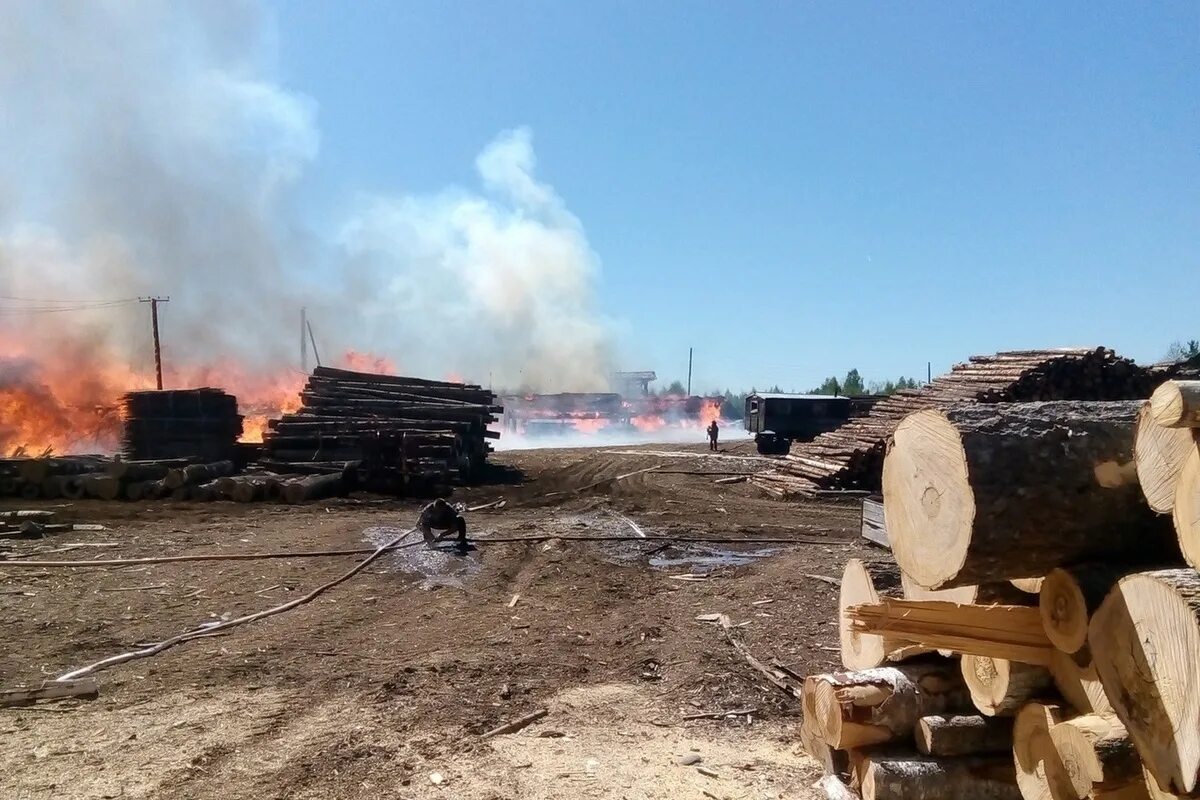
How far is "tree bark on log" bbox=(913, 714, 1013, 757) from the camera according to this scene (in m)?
3.74

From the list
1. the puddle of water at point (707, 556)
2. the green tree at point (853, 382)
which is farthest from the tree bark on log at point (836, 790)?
the green tree at point (853, 382)

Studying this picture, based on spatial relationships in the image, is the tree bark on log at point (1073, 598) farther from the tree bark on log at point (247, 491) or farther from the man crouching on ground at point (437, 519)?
the tree bark on log at point (247, 491)

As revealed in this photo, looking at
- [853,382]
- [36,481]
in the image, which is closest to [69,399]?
[36,481]

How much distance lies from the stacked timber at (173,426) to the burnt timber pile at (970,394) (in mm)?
14772

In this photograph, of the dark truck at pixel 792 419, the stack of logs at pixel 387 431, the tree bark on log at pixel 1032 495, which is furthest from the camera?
the dark truck at pixel 792 419

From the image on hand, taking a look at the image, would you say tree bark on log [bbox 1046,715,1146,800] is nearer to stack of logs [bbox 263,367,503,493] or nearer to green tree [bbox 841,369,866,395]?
stack of logs [bbox 263,367,503,493]

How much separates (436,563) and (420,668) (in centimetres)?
426

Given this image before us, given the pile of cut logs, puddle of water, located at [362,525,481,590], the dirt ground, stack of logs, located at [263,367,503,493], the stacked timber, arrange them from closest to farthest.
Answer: the pile of cut logs, the dirt ground, puddle of water, located at [362,525,481,590], stack of logs, located at [263,367,503,493], the stacked timber

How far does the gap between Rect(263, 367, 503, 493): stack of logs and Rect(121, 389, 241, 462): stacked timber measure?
1664 mm

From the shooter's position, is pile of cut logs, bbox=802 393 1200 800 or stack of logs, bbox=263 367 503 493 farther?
stack of logs, bbox=263 367 503 493

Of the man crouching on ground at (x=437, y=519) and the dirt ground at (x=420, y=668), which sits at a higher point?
the man crouching on ground at (x=437, y=519)

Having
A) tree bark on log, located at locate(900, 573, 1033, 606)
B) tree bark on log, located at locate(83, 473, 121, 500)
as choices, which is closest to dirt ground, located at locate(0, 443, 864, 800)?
tree bark on log, located at locate(900, 573, 1033, 606)

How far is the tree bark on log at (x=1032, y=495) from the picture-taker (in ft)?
10.3

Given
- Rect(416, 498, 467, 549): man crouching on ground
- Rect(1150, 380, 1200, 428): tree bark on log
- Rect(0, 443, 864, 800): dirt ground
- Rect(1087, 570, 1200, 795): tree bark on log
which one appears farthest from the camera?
Rect(416, 498, 467, 549): man crouching on ground
